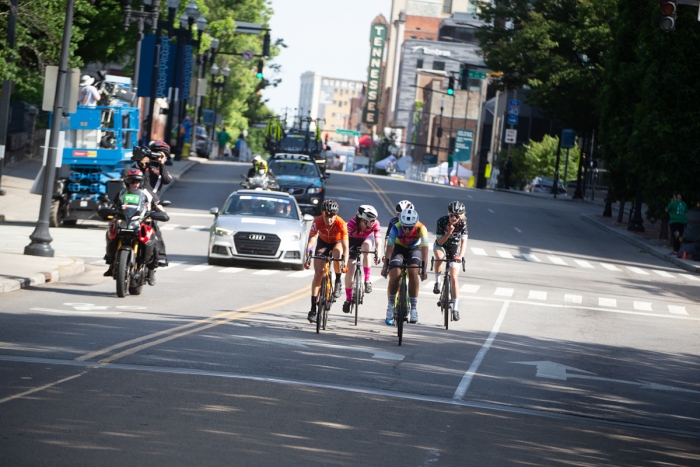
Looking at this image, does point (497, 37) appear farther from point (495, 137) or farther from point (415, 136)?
point (415, 136)

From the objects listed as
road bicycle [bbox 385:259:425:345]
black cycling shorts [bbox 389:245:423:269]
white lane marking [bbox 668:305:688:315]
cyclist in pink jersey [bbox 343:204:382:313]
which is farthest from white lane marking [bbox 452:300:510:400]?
white lane marking [bbox 668:305:688:315]

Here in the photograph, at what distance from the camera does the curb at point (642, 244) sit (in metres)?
33.6

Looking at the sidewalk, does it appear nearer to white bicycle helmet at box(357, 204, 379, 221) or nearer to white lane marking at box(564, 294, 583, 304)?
white bicycle helmet at box(357, 204, 379, 221)

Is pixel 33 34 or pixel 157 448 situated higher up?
pixel 33 34

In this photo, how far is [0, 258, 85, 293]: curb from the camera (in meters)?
16.7

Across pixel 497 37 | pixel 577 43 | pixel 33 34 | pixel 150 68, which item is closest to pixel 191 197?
pixel 150 68

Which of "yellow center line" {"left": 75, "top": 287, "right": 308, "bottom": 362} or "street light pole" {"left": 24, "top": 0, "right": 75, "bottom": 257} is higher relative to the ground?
"street light pole" {"left": 24, "top": 0, "right": 75, "bottom": 257}

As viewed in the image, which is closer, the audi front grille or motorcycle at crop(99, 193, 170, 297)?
motorcycle at crop(99, 193, 170, 297)

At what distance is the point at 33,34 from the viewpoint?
109ft

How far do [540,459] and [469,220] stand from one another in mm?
34971

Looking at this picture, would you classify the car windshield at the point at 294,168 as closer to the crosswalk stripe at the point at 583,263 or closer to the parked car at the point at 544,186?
the crosswalk stripe at the point at 583,263

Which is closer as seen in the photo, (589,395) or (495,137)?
(589,395)

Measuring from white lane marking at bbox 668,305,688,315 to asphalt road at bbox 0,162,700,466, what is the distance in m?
0.17

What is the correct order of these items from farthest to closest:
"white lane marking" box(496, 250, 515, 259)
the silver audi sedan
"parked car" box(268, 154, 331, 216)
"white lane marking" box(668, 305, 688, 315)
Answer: "parked car" box(268, 154, 331, 216) < "white lane marking" box(496, 250, 515, 259) < the silver audi sedan < "white lane marking" box(668, 305, 688, 315)
